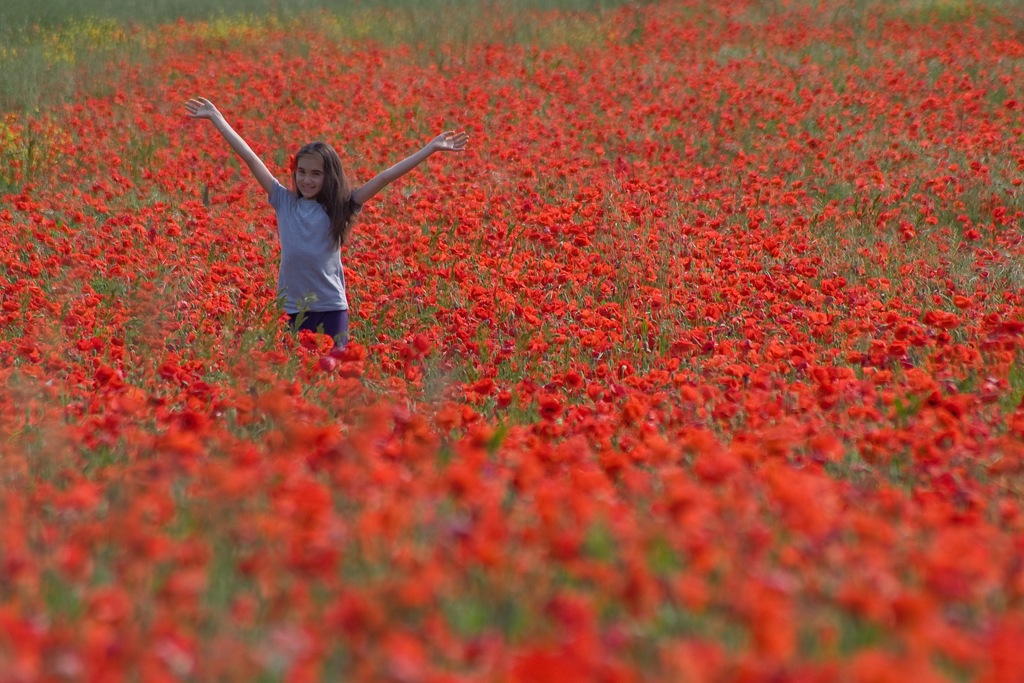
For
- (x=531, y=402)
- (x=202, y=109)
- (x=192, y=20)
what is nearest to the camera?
(x=531, y=402)

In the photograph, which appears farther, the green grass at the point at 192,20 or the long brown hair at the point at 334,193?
the green grass at the point at 192,20

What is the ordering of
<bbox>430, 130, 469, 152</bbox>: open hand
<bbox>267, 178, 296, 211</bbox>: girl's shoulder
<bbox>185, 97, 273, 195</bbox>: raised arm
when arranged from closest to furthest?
<bbox>430, 130, 469, 152</bbox>: open hand, <bbox>185, 97, 273, 195</bbox>: raised arm, <bbox>267, 178, 296, 211</bbox>: girl's shoulder

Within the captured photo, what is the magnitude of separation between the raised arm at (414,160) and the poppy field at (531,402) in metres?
0.47

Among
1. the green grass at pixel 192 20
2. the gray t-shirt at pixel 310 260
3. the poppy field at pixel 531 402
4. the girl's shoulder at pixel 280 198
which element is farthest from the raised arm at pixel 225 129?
the green grass at pixel 192 20

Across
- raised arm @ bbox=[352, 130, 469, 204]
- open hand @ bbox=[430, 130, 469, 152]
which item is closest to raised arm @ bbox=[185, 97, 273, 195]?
raised arm @ bbox=[352, 130, 469, 204]

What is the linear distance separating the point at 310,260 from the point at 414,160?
0.66 metres

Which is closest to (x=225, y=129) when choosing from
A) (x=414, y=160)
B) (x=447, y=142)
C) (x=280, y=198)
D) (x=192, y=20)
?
(x=280, y=198)

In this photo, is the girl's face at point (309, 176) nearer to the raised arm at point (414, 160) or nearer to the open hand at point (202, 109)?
the raised arm at point (414, 160)

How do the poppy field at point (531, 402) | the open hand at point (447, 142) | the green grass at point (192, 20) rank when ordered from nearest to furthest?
the poppy field at point (531, 402)
the open hand at point (447, 142)
the green grass at point (192, 20)

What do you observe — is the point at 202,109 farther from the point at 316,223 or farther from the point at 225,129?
the point at 316,223

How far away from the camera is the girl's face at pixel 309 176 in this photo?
15.6ft

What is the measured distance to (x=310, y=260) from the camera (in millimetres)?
4746

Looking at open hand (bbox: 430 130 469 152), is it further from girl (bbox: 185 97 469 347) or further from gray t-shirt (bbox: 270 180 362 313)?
gray t-shirt (bbox: 270 180 362 313)

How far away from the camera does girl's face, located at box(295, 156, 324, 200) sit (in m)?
4.76
